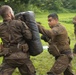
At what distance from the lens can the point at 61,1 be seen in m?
41.7

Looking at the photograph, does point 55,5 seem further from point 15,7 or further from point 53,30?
point 53,30

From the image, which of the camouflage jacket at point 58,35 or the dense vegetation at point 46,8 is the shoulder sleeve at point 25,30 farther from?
the dense vegetation at point 46,8

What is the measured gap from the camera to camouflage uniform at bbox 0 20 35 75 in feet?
21.4

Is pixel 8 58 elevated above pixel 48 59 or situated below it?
above

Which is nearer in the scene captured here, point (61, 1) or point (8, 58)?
point (8, 58)

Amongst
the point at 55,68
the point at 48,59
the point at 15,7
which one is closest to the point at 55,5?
the point at 15,7

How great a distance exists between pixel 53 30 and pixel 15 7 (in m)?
23.3

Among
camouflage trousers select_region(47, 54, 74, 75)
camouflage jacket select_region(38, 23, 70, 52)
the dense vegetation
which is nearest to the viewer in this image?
camouflage jacket select_region(38, 23, 70, 52)

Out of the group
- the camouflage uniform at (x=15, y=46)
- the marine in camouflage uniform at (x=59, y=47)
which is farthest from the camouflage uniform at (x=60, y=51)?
the camouflage uniform at (x=15, y=46)

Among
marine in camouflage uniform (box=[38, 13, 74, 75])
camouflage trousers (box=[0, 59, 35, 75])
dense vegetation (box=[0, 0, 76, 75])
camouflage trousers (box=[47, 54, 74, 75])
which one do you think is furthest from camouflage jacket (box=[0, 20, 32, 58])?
dense vegetation (box=[0, 0, 76, 75])

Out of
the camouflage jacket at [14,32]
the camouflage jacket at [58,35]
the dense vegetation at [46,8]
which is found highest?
the camouflage jacket at [14,32]

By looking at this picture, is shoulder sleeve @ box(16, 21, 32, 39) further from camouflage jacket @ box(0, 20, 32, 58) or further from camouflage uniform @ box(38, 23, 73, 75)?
camouflage uniform @ box(38, 23, 73, 75)

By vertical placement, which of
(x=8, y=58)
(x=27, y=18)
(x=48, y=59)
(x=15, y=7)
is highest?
(x=27, y=18)

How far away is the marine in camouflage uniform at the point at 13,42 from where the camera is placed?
652 centimetres
